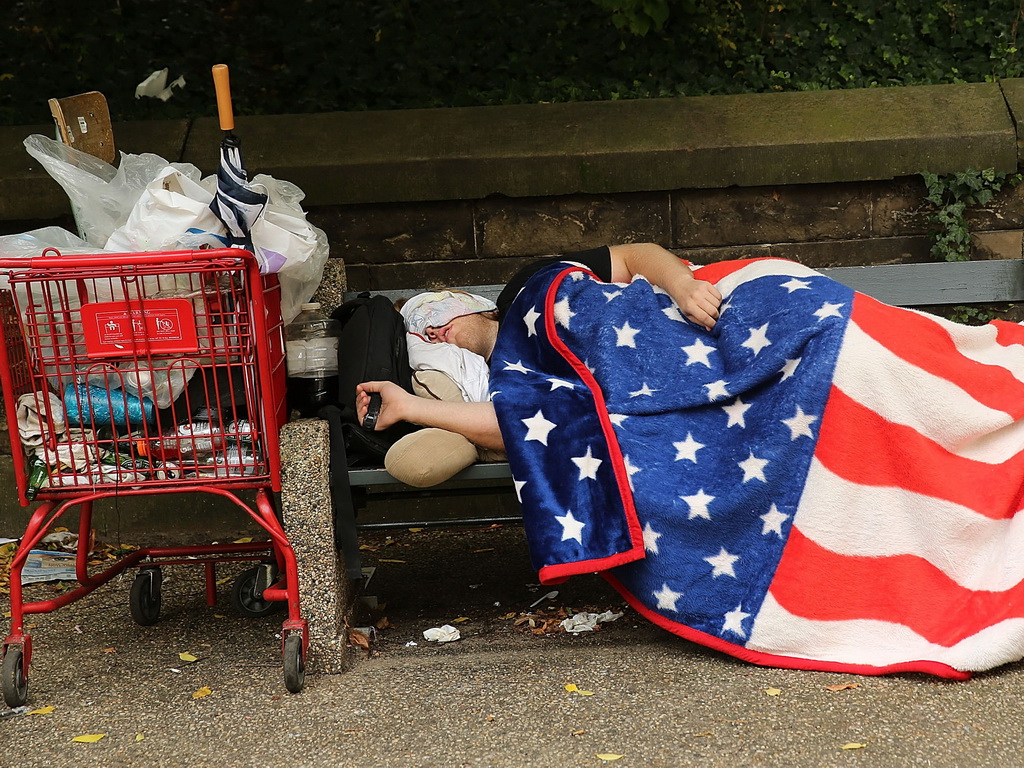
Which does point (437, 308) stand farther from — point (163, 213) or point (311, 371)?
point (163, 213)

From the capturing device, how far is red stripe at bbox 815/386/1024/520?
2678 millimetres

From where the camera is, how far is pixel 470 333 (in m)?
3.57

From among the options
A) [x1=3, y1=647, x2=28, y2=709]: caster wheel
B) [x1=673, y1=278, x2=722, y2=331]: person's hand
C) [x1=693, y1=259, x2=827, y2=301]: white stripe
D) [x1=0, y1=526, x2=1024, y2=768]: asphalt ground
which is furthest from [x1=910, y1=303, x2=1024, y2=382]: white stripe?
[x1=3, y1=647, x2=28, y2=709]: caster wheel

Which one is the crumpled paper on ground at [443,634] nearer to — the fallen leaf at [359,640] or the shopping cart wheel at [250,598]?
the fallen leaf at [359,640]

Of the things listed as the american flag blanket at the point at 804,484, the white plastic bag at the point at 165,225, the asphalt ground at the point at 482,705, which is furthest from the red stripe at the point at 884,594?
the white plastic bag at the point at 165,225

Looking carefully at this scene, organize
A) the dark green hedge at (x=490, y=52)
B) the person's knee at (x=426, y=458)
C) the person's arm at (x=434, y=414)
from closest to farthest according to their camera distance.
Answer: the person's knee at (x=426, y=458), the person's arm at (x=434, y=414), the dark green hedge at (x=490, y=52)

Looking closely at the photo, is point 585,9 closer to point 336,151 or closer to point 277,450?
point 336,151

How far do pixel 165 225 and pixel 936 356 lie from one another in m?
2.15

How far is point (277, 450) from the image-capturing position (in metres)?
2.84

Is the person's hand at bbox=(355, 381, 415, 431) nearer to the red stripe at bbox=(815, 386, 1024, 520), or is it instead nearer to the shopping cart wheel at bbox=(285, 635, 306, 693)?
the shopping cart wheel at bbox=(285, 635, 306, 693)

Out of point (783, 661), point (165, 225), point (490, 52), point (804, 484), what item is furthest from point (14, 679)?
point (490, 52)

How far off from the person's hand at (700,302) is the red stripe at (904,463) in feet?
1.80

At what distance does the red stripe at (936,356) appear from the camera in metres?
2.76

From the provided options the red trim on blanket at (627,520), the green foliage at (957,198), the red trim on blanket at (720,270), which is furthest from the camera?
the green foliage at (957,198)
